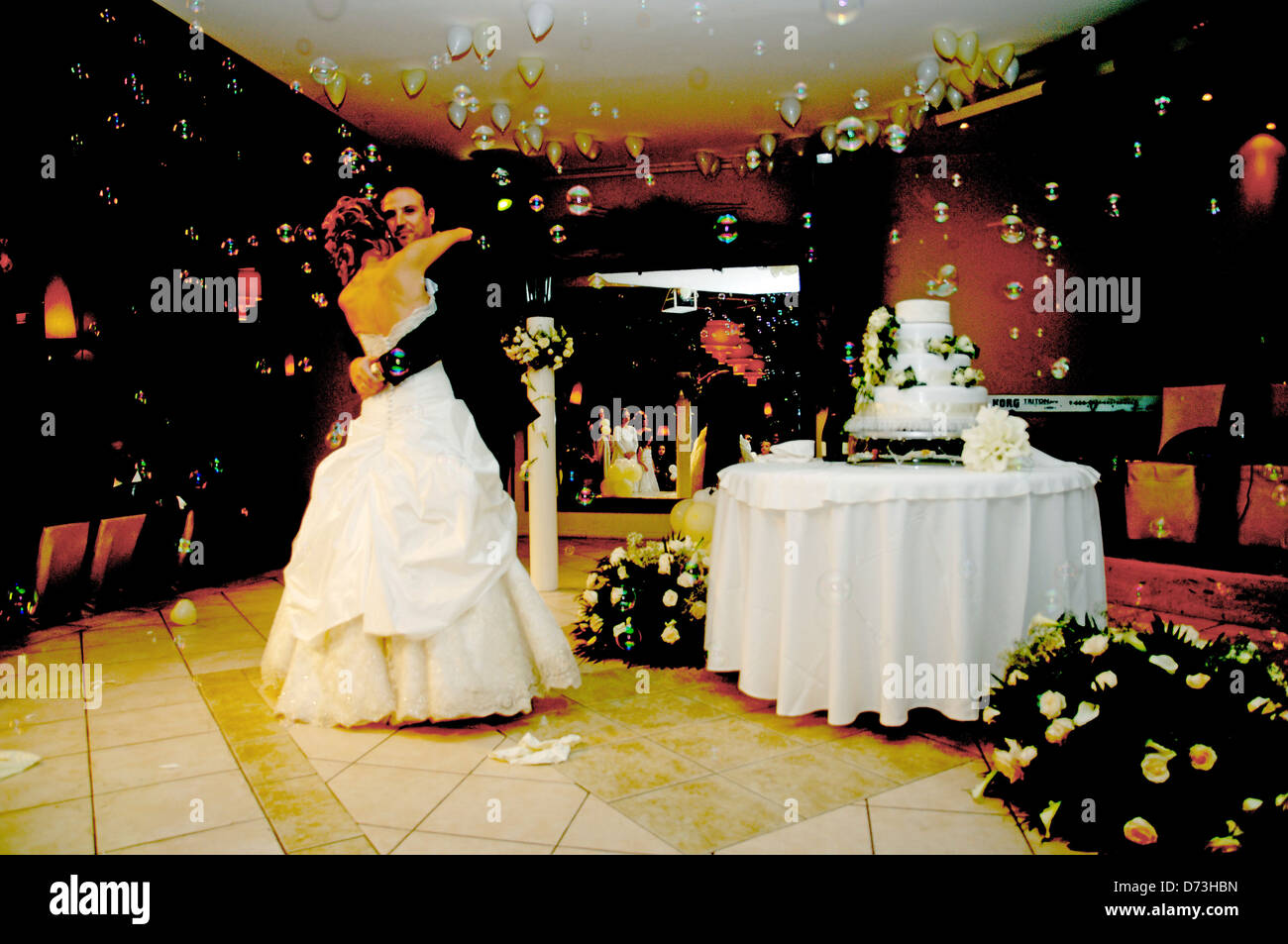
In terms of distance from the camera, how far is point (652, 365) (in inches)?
344

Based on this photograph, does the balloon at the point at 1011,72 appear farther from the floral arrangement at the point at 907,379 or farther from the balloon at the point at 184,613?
the balloon at the point at 184,613

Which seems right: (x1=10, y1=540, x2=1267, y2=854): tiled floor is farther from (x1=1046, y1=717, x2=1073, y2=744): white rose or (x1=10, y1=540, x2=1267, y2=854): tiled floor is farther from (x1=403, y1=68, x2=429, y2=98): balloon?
(x1=403, y1=68, x2=429, y2=98): balloon

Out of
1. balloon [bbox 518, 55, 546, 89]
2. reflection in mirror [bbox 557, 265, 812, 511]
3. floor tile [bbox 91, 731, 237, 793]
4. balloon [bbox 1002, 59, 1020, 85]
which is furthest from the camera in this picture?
reflection in mirror [bbox 557, 265, 812, 511]

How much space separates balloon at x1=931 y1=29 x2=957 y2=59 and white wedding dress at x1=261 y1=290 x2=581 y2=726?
400cm

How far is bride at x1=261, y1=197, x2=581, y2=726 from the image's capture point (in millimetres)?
2814

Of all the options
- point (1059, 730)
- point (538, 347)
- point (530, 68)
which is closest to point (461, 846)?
point (1059, 730)

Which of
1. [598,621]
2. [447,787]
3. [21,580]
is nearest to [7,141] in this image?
[21,580]

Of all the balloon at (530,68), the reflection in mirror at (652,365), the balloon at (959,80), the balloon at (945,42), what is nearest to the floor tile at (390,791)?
the balloon at (530,68)

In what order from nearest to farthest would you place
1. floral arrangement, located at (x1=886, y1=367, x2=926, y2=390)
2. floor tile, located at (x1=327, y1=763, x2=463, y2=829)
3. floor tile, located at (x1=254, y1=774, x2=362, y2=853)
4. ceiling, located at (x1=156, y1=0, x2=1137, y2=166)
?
floor tile, located at (x1=254, y1=774, x2=362, y2=853), floor tile, located at (x1=327, y1=763, x2=463, y2=829), floral arrangement, located at (x1=886, y1=367, x2=926, y2=390), ceiling, located at (x1=156, y1=0, x2=1137, y2=166)

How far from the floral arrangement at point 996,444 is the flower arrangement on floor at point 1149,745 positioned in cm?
68

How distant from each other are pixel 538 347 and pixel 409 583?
2971 millimetres

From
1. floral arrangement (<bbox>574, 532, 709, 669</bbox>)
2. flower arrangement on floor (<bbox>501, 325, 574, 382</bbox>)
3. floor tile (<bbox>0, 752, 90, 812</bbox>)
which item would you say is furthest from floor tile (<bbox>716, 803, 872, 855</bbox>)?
flower arrangement on floor (<bbox>501, 325, 574, 382</bbox>)

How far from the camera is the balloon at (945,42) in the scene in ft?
16.4

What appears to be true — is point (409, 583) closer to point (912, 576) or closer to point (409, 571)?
point (409, 571)
